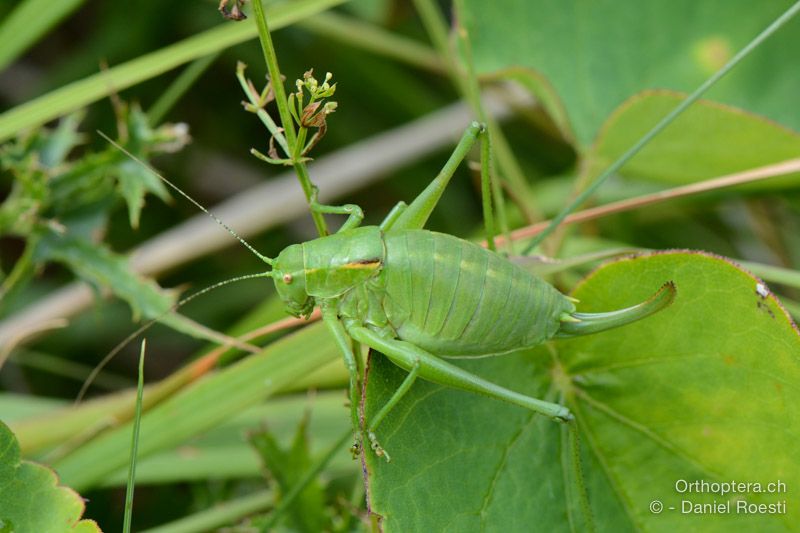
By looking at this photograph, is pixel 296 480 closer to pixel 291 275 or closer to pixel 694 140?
pixel 291 275

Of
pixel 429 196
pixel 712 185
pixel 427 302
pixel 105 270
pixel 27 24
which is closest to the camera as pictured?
pixel 427 302

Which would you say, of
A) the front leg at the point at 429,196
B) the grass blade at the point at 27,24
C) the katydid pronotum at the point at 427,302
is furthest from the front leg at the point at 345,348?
the grass blade at the point at 27,24

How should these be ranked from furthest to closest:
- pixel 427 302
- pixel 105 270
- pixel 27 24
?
pixel 27 24
pixel 105 270
pixel 427 302

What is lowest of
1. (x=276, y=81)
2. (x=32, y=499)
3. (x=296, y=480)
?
(x=32, y=499)

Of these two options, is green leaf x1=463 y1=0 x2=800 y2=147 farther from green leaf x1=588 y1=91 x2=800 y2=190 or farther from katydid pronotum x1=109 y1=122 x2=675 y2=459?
katydid pronotum x1=109 y1=122 x2=675 y2=459

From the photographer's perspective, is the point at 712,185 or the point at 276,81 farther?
the point at 712,185

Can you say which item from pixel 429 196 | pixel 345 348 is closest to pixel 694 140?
pixel 429 196
